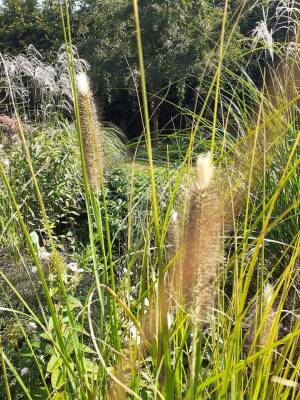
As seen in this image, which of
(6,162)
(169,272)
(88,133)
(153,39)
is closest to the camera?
(88,133)

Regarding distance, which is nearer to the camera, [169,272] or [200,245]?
[200,245]

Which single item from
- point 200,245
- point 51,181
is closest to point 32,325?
point 200,245

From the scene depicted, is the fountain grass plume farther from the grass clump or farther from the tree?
the tree

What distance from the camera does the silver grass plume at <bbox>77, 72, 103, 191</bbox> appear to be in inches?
34.4

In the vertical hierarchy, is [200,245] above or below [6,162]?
above

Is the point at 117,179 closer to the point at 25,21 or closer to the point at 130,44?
the point at 130,44

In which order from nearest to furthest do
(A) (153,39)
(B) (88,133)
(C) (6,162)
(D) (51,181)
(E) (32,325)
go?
(B) (88,133)
(E) (32,325)
(C) (6,162)
(D) (51,181)
(A) (153,39)

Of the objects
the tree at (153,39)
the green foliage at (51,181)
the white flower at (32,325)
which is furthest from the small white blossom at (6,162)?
Result: the tree at (153,39)

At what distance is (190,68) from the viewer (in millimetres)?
16250

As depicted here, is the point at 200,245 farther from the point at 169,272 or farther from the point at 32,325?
the point at 32,325

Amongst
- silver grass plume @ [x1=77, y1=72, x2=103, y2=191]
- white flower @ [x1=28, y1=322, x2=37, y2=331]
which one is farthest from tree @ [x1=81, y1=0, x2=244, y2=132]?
silver grass plume @ [x1=77, y1=72, x2=103, y2=191]

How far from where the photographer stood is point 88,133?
896 mm

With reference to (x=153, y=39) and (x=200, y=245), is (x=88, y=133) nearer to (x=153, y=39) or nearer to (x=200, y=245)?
(x=200, y=245)

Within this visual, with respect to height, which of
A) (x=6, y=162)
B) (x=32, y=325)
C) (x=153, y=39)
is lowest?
(x=32, y=325)
